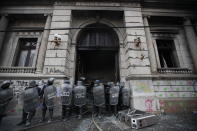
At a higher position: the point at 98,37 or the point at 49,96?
the point at 98,37

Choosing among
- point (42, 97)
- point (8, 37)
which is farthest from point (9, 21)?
point (42, 97)

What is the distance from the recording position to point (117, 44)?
30.7 feet

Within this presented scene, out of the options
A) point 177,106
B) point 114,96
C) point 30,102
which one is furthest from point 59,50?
point 177,106

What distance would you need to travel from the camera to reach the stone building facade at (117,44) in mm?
7184

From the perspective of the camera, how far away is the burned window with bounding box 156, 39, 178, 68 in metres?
9.18

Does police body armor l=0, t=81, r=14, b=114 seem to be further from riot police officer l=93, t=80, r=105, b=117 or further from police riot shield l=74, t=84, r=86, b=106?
riot police officer l=93, t=80, r=105, b=117

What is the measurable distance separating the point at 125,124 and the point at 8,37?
11.2 metres

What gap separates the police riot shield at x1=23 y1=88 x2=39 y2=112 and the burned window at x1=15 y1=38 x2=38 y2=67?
4612 millimetres

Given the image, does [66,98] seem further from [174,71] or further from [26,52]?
[174,71]

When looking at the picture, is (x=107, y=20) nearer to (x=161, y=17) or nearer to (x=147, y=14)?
(x=147, y=14)

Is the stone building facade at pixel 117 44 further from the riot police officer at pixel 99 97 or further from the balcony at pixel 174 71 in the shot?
the riot police officer at pixel 99 97

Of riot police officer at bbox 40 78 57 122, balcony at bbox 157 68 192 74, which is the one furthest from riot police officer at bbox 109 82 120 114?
balcony at bbox 157 68 192 74

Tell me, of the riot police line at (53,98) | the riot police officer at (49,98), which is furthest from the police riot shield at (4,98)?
the riot police officer at (49,98)

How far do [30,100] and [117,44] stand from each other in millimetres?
7479
